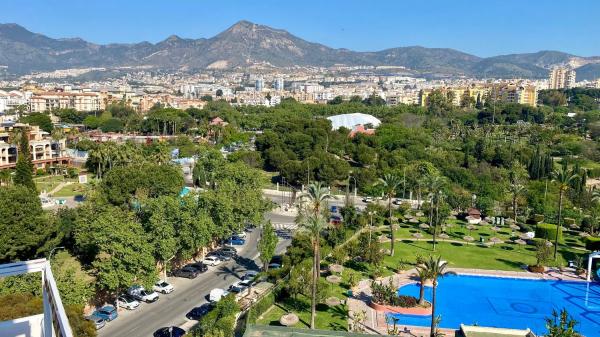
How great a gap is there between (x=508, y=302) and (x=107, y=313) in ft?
69.3

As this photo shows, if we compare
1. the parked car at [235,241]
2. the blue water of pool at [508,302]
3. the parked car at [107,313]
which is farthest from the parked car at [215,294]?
the parked car at [235,241]

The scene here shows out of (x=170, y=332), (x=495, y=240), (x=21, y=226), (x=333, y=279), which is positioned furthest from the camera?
(x=495, y=240)

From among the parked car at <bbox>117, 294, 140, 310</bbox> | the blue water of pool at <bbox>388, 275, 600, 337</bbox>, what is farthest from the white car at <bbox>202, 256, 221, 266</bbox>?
the blue water of pool at <bbox>388, 275, 600, 337</bbox>

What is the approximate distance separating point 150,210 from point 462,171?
127ft

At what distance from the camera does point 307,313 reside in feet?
83.0

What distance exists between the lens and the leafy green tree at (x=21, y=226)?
26828mm

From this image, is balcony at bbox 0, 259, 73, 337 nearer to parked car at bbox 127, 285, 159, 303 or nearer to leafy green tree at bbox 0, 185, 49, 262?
parked car at bbox 127, 285, 159, 303

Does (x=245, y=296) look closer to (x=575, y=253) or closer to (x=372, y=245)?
(x=372, y=245)

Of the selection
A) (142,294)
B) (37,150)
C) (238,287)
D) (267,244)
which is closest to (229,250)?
(267,244)

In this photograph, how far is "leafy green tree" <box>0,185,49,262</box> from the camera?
26.8 meters

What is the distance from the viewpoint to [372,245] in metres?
31.8

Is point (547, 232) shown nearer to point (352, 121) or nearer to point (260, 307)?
point (260, 307)

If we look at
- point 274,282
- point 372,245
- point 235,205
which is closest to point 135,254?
point 274,282

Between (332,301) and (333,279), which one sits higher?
(333,279)
